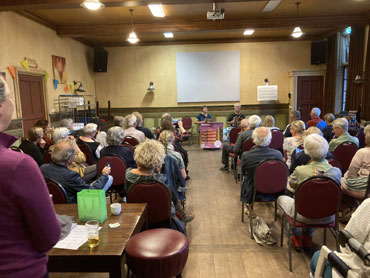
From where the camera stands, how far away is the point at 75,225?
1784mm

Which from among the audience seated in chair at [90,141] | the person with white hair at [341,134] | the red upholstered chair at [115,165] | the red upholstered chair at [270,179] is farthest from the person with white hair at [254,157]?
the audience seated in chair at [90,141]

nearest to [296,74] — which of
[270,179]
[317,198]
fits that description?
[270,179]

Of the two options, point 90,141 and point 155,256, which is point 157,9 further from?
point 155,256

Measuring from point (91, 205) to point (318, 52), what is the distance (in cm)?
987

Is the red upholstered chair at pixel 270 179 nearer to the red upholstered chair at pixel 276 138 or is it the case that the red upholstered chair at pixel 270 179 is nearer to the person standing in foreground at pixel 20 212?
the red upholstered chair at pixel 276 138

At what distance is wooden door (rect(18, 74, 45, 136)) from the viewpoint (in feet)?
20.6

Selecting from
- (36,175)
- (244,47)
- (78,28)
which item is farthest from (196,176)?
(244,47)

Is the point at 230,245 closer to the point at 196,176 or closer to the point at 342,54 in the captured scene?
the point at 196,176

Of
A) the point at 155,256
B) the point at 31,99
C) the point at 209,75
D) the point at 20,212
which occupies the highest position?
the point at 209,75

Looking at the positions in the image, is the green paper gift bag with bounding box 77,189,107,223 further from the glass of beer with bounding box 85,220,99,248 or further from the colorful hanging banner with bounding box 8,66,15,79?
the colorful hanging banner with bounding box 8,66,15,79

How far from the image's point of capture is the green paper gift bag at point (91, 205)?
1.82 meters

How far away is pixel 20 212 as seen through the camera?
3.16ft

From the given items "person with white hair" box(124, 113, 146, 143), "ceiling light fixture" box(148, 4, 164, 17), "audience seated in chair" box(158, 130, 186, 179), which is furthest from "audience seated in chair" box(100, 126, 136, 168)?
"ceiling light fixture" box(148, 4, 164, 17)

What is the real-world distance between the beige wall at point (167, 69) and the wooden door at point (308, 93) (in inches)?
19.7
